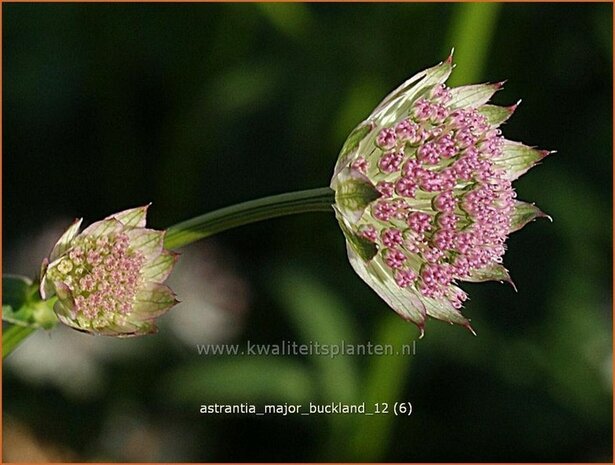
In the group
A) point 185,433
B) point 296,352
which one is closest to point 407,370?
point 296,352

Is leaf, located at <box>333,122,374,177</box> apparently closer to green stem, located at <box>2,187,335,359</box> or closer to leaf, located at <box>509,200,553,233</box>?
green stem, located at <box>2,187,335,359</box>

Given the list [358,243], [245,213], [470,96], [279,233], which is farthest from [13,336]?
[279,233]

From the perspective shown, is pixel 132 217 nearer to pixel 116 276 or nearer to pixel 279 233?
pixel 116 276

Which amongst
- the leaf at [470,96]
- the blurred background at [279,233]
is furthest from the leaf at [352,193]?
the blurred background at [279,233]

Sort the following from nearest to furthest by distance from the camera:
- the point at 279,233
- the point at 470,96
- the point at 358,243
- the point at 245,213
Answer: the point at 245,213 < the point at 358,243 < the point at 470,96 < the point at 279,233

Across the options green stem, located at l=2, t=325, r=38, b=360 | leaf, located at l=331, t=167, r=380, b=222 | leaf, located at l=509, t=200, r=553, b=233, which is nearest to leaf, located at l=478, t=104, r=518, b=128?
leaf, located at l=509, t=200, r=553, b=233

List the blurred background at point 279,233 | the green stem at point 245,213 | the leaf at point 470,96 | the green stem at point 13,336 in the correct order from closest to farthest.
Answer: the green stem at point 245,213 < the green stem at point 13,336 < the leaf at point 470,96 < the blurred background at point 279,233

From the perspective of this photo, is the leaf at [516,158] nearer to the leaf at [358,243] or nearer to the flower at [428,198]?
the flower at [428,198]
